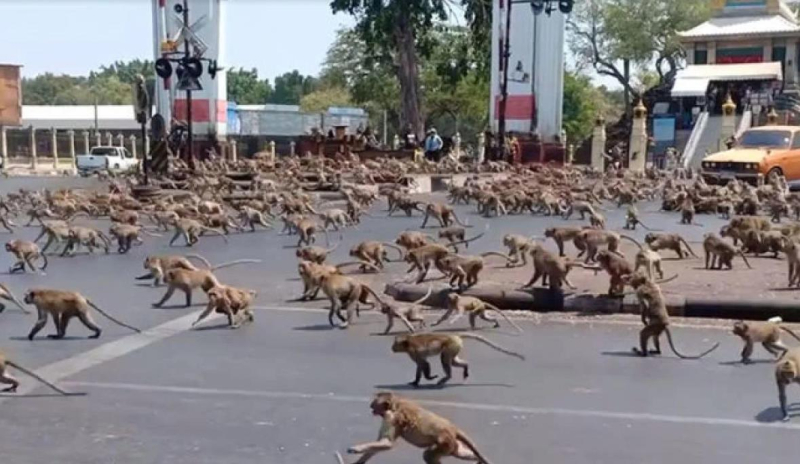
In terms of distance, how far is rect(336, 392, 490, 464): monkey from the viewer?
5766mm

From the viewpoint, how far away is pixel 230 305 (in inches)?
432

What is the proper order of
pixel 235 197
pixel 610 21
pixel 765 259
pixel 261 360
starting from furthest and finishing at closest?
pixel 610 21, pixel 235 197, pixel 765 259, pixel 261 360

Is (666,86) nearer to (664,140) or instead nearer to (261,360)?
(664,140)

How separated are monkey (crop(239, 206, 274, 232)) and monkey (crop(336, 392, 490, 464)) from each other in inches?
606

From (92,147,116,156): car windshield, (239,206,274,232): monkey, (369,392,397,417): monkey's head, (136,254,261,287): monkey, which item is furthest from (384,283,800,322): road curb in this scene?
(92,147,116,156): car windshield

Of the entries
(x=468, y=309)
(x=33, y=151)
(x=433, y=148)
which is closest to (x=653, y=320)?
(x=468, y=309)

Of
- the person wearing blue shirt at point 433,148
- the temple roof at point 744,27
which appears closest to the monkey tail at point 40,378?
the person wearing blue shirt at point 433,148

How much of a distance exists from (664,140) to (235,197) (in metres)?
35.0

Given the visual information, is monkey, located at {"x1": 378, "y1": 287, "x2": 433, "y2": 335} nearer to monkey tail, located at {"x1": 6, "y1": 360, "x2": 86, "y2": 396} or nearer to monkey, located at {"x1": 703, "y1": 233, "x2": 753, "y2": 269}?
monkey tail, located at {"x1": 6, "y1": 360, "x2": 86, "y2": 396}

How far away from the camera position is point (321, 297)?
12.7 m

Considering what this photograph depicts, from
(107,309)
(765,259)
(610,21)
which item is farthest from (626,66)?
(107,309)

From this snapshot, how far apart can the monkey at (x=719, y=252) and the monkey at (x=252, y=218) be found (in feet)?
31.3

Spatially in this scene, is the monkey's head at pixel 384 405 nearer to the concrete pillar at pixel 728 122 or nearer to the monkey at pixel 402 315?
the monkey at pixel 402 315

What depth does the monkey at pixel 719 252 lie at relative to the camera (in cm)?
1411
